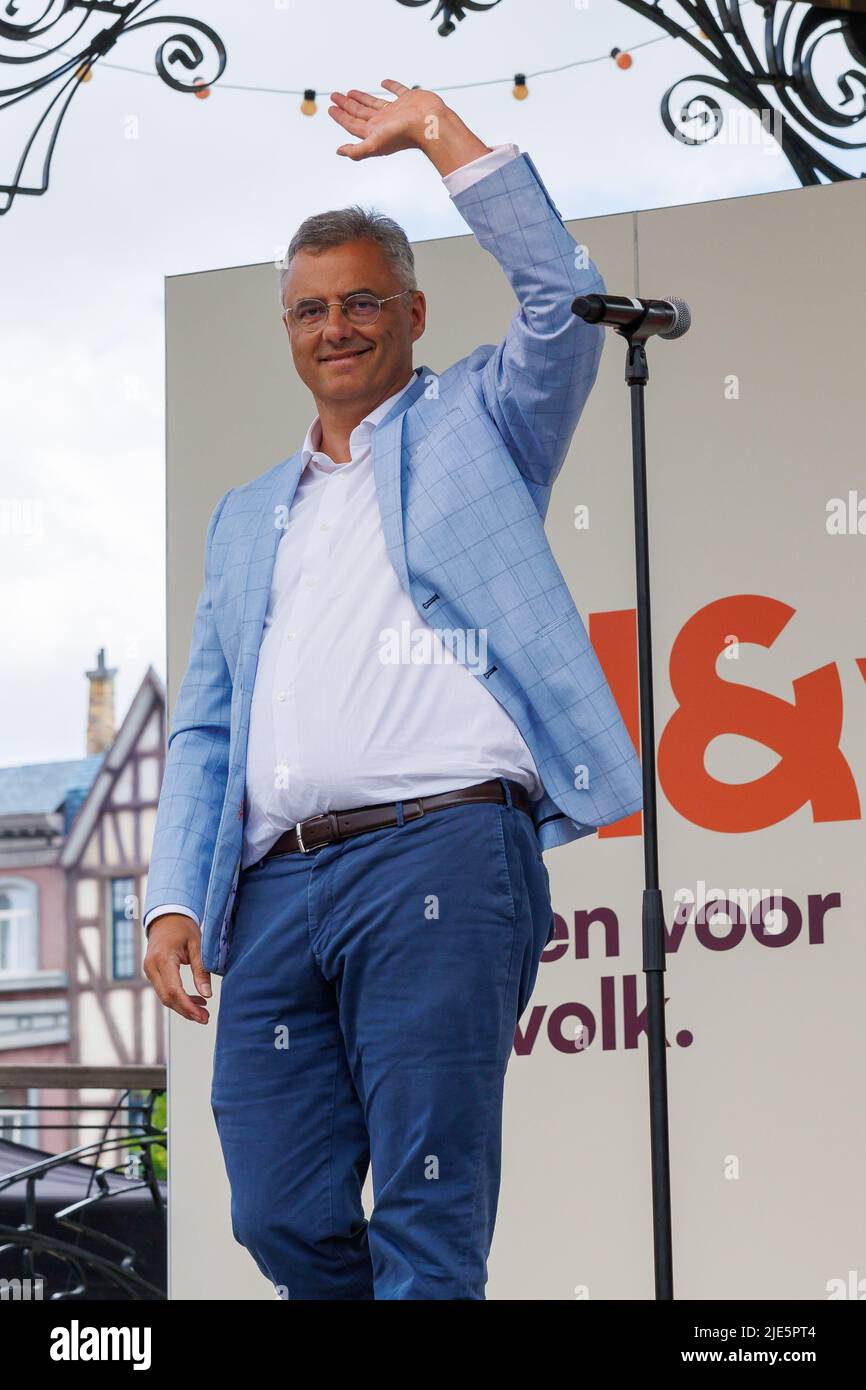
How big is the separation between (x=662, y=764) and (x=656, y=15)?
1628 mm

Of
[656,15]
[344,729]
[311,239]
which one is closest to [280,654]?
[344,729]

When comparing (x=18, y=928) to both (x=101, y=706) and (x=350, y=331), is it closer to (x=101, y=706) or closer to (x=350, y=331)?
→ (x=101, y=706)

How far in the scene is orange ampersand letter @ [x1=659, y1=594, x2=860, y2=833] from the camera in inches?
118

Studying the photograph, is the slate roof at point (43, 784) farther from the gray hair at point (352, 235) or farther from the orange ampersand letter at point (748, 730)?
the gray hair at point (352, 235)

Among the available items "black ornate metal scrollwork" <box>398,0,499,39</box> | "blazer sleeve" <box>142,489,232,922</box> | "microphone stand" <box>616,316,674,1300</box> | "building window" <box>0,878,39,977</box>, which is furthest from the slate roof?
"microphone stand" <box>616,316,674,1300</box>

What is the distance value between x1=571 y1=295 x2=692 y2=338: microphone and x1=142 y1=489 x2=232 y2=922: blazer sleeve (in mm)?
516

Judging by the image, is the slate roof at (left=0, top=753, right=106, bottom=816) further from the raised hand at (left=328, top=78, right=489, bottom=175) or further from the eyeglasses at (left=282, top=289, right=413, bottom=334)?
the raised hand at (left=328, top=78, right=489, bottom=175)

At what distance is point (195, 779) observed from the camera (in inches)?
70.6

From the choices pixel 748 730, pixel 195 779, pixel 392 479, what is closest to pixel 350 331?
pixel 392 479

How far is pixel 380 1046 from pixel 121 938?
23941 millimetres

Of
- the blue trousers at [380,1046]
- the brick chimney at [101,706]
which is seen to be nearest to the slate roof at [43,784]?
the brick chimney at [101,706]

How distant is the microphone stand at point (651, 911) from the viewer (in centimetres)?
166

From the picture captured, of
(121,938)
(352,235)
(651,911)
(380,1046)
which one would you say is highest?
(352,235)

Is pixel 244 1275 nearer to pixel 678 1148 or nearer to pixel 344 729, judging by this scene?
pixel 678 1148
